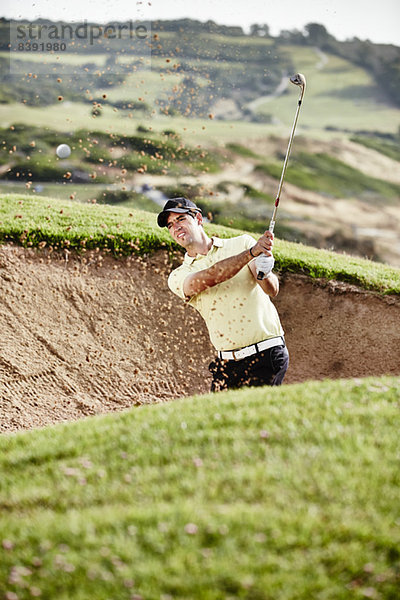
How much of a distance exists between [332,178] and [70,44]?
21982 mm

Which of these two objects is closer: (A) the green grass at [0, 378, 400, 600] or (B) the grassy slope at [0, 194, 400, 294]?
(A) the green grass at [0, 378, 400, 600]

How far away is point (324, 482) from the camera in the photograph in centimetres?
371

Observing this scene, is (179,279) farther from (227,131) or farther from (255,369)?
(227,131)

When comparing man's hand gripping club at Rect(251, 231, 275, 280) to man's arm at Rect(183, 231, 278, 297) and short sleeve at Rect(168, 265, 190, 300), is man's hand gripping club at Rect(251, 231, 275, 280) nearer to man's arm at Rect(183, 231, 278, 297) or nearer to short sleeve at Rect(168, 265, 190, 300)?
man's arm at Rect(183, 231, 278, 297)

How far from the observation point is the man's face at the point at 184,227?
5773 millimetres

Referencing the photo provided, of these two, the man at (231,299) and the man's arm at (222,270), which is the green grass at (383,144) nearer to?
the man at (231,299)

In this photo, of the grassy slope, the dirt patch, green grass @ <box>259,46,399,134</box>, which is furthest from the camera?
green grass @ <box>259,46,399,134</box>

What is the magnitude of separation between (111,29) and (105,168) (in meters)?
14.6

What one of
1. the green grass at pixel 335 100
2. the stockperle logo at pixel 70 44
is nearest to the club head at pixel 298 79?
the stockperle logo at pixel 70 44

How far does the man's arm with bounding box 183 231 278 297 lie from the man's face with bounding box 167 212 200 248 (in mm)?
430

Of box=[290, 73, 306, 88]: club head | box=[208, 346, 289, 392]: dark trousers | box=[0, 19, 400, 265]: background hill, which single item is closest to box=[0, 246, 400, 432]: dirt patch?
box=[208, 346, 289, 392]: dark trousers

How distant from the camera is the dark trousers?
573cm

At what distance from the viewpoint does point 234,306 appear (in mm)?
5609

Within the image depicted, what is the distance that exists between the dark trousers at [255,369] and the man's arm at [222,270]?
2.44ft
